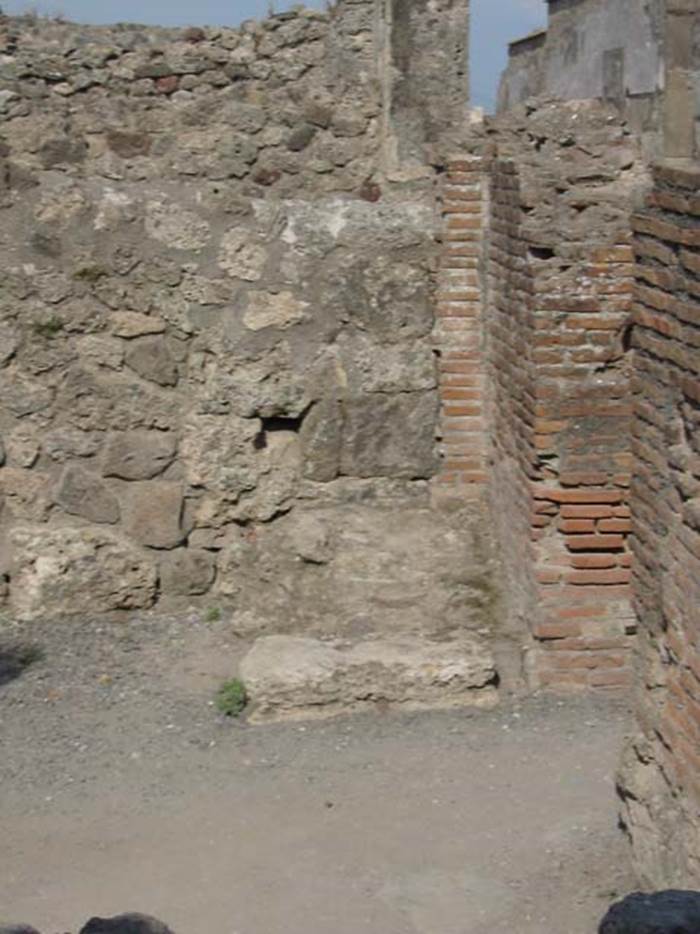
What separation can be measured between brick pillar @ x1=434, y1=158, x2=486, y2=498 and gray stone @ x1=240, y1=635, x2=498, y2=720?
49.2 inches

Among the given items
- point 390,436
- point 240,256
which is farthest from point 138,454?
point 390,436

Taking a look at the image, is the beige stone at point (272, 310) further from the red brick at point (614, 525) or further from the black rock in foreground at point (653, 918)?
the black rock in foreground at point (653, 918)

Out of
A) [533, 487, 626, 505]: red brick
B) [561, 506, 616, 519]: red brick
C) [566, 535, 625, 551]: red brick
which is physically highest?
[533, 487, 626, 505]: red brick

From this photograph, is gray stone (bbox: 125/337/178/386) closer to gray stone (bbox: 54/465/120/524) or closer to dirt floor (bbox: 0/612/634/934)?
gray stone (bbox: 54/465/120/524)

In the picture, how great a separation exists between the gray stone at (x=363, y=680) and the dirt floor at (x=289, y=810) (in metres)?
0.08

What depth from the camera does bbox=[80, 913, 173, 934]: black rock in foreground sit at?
2652 mm

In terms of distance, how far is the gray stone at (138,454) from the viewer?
6.97 meters

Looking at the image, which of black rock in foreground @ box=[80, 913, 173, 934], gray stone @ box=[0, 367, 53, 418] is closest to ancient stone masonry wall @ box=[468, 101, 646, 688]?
gray stone @ box=[0, 367, 53, 418]

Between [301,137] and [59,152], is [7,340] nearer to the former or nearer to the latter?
[59,152]

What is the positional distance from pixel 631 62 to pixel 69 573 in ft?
16.5

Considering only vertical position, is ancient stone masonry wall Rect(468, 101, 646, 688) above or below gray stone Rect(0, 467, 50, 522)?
above

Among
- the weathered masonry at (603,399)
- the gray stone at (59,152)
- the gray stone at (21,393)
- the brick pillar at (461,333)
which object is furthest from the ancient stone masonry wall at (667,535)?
the gray stone at (59,152)

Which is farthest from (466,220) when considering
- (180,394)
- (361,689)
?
(361,689)

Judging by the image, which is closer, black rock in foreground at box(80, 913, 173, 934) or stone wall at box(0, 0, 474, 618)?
black rock in foreground at box(80, 913, 173, 934)
